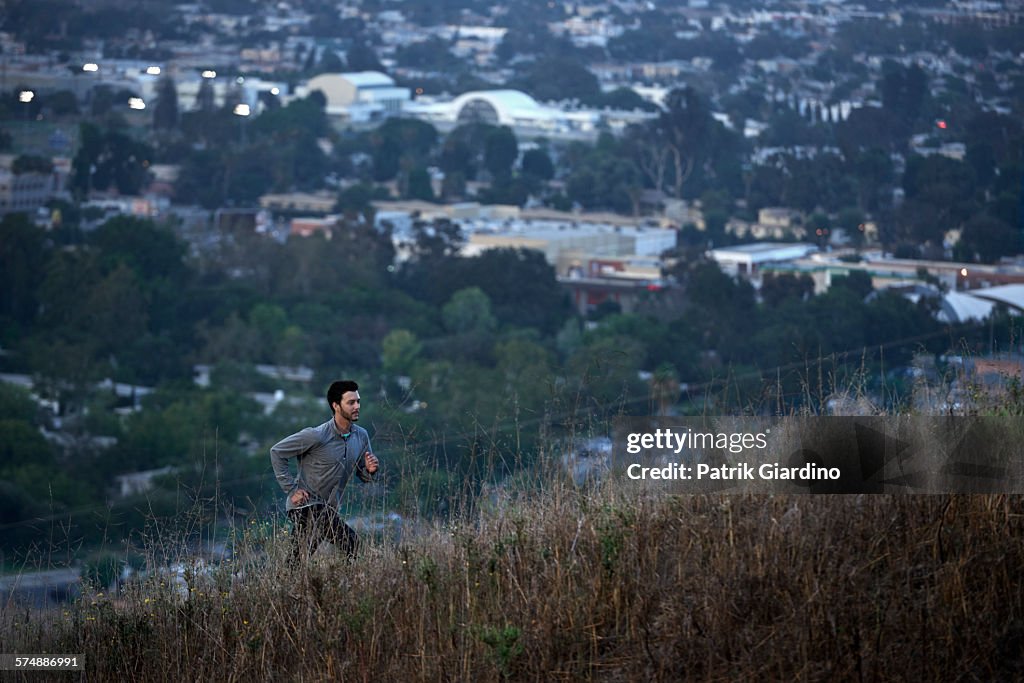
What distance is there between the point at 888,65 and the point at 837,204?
23.2 ft

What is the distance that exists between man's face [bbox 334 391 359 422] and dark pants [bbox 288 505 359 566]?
191 mm

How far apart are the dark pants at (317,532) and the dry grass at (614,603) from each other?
0.04 m

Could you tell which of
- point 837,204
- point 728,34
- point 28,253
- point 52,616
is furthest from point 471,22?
point 52,616

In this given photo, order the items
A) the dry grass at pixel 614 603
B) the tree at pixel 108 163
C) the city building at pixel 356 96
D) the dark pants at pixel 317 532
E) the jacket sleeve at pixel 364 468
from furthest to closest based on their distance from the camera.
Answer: the city building at pixel 356 96
the tree at pixel 108 163
the jacket sleeve at pixel 364 468
the dark pants at pixel 317 532
the dry grass at pixel 614 603

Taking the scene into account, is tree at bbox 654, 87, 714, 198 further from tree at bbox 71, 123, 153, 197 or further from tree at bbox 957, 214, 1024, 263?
tree at bbox 71, 123, 153, 197

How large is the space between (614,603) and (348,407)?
0.87 m

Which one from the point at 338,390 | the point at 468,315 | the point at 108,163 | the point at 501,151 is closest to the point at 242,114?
the point at 108,163

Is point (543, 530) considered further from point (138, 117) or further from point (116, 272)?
point (138, 117)

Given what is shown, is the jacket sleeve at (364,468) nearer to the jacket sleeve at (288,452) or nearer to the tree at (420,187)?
the jacket sleeve at (288,452)

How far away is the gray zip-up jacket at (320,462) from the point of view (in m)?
2.91

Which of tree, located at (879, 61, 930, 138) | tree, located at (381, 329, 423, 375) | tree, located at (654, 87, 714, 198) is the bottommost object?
tree, located at (381, 329, 423, 375)

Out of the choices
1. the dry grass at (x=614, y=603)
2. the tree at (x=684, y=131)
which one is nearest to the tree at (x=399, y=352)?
the tree at (x=684, y=131)

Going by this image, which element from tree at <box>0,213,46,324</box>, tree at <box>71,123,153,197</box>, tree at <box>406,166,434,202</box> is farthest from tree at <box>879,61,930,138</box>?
tree at <box>0,213,46,324</box>

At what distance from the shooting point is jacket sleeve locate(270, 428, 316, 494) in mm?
2906
